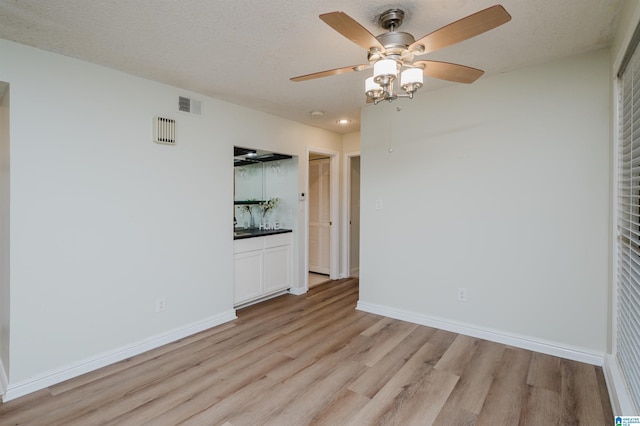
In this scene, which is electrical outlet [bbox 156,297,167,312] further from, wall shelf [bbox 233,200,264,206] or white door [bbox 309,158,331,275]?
white door [bbox 309,158,331,275]

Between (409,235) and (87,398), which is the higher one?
(409,235)

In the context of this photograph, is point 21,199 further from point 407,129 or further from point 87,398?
point 407,129

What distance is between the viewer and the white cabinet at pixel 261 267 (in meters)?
3.77

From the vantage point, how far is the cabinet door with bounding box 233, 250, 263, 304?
3.73 meters

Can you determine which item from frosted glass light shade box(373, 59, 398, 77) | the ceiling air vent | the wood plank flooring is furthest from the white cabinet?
frosted glass light shade box(373, 59, 398, 77)

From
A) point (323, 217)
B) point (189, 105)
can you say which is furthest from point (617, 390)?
point (323, 217)

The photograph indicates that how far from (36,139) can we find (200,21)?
4.64 ft

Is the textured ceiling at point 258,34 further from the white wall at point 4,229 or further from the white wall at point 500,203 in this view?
the white wall at point 4,229

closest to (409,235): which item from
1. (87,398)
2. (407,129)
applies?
(407,129)

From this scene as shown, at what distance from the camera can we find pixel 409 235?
134 inches

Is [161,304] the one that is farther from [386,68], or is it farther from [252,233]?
[386,68]

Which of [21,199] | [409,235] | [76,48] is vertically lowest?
[409,235]

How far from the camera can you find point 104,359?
255cm

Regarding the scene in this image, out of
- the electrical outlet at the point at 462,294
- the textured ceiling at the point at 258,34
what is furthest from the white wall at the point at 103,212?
the electrical outlet at the point at 462,294
